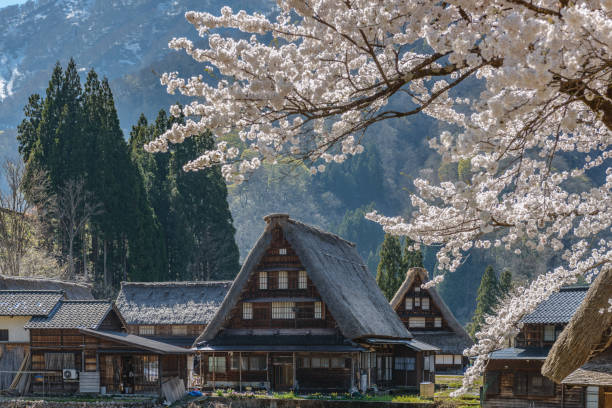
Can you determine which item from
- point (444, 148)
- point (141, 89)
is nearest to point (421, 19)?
point (444, 148)

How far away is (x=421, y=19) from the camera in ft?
18.3

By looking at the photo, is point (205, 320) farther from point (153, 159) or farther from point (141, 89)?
point (141, 89)

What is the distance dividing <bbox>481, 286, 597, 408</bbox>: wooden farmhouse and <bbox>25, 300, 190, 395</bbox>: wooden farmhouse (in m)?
10.8

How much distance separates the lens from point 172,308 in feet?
126

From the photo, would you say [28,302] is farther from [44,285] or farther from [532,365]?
[532,365]

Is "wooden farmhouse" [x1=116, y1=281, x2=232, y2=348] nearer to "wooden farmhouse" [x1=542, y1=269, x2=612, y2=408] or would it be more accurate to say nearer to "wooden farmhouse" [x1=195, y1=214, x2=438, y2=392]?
"wooden farmhouse" [x1=195, y1=214, x2=438, y2=392]

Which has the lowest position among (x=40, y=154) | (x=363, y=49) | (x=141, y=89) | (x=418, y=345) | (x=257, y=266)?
(x=418, y=345)

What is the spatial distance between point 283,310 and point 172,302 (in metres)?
11.5

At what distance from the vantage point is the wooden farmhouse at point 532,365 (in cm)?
2317

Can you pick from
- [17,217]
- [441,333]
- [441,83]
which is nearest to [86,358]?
[17,217]

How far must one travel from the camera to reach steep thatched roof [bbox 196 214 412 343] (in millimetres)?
27469

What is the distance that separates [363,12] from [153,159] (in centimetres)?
4837

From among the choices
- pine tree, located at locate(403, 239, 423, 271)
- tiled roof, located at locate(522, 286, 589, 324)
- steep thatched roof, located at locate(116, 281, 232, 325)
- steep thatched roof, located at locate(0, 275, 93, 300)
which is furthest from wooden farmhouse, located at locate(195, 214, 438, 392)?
pine tree, located at locate(403, 239, 423, 271)

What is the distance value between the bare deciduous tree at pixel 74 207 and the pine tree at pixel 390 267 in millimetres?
17245
